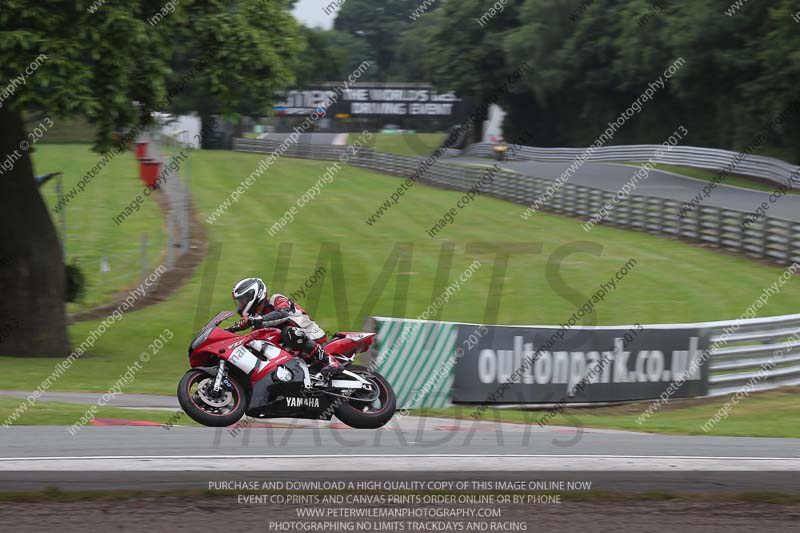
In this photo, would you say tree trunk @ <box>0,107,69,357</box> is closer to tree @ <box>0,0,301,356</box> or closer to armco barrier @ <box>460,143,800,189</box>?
tree @ <box>0,0,301,356</box>

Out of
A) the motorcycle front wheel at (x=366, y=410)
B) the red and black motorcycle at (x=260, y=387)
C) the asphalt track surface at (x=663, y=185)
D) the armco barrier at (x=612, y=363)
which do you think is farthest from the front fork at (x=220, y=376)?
the asphalt track surface at (x=663, y=185)

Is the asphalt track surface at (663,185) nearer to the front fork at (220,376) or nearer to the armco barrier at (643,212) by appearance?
the armco barrier at (643,212)

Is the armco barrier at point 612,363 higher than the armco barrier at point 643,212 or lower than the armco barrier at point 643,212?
higher

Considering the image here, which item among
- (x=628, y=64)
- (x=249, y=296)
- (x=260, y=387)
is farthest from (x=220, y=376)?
(x=628, y=64)

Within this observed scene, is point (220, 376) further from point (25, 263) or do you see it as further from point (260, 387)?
point (25, 263)

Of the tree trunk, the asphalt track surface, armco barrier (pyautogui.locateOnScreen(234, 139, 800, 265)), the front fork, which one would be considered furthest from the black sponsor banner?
the asphalt track surface

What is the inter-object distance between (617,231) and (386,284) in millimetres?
12177

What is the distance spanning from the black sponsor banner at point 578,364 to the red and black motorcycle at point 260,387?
3296mm

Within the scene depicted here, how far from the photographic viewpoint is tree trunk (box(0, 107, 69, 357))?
15523mm

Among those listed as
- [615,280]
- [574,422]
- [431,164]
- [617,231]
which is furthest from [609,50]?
[574,422]

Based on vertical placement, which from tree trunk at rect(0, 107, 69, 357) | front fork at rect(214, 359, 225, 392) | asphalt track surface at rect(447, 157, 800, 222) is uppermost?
front fork at rect(214, 359, 225, 392)

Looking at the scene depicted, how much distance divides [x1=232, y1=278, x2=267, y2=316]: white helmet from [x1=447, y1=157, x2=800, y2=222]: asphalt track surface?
2426cm

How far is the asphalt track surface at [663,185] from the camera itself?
111ft

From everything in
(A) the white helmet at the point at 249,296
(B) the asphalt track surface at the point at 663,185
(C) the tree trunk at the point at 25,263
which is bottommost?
(B) the asphalt track surface at the point at 663,185
